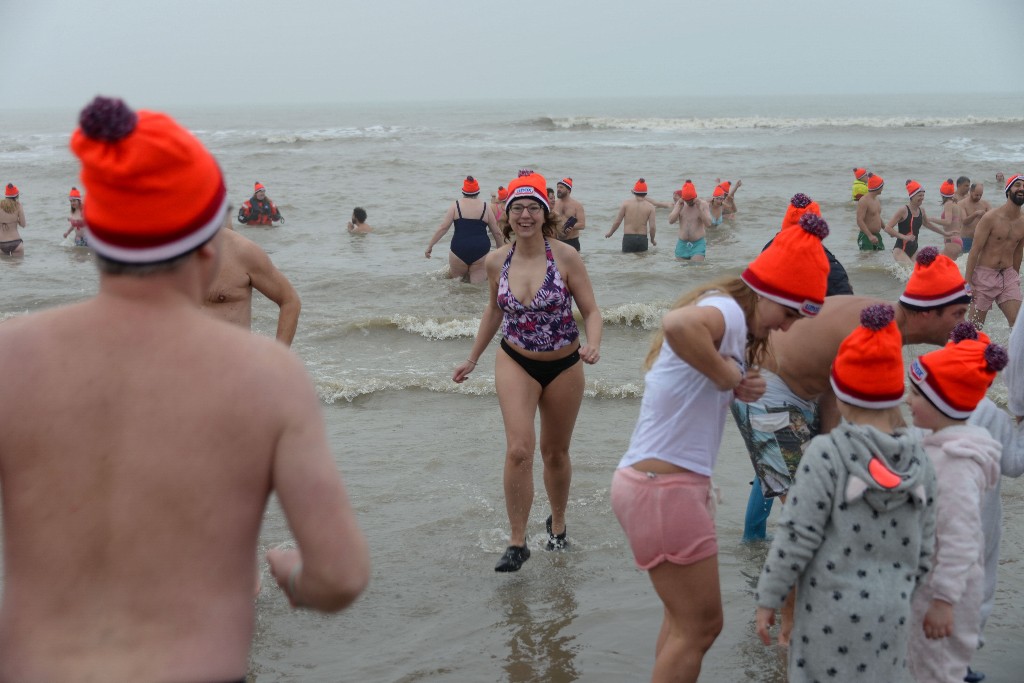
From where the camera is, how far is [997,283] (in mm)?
10000

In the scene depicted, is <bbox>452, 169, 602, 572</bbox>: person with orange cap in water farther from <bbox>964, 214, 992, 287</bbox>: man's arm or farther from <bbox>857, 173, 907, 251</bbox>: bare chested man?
<bbox>857, 173, 907, 251</bbox>: bare chested man

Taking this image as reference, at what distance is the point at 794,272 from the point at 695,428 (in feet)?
2.04

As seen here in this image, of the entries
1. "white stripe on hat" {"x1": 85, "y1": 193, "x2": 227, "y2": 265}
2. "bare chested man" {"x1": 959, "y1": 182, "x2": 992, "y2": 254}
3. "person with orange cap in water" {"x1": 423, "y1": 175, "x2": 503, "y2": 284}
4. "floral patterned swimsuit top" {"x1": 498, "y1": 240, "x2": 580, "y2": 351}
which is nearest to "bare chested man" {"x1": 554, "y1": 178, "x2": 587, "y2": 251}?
"person with orange cap in water" {"x1": 423, "y1": 175, "x2": 503, "y2": 284}

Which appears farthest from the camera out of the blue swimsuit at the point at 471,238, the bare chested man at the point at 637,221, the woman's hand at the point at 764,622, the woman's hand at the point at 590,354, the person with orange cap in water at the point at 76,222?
the person with orange cap in water at the point at 76,222

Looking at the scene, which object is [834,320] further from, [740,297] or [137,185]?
[137,185]

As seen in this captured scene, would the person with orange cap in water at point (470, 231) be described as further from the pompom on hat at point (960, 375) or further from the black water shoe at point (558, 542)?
the pompom on hat at point (960, 375)

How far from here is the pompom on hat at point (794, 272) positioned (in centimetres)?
326

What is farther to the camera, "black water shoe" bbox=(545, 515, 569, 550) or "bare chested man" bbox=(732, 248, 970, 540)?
"black water shoe" bbox=(545, 515, 569, 550)

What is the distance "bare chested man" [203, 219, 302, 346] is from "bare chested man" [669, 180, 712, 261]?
11.9 meters

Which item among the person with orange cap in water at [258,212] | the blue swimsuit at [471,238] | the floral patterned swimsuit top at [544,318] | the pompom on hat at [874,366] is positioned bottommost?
the person with orange cap in water at [258,212]

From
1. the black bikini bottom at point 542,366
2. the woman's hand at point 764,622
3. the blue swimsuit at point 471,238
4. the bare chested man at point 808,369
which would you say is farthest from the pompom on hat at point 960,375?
the blue swimsuit at point 471,238

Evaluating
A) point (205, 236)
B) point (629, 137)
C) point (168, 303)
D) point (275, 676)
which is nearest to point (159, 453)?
point (168, 303)

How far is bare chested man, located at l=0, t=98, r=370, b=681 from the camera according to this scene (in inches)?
67.1

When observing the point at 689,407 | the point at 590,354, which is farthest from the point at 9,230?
the point at 689,407
